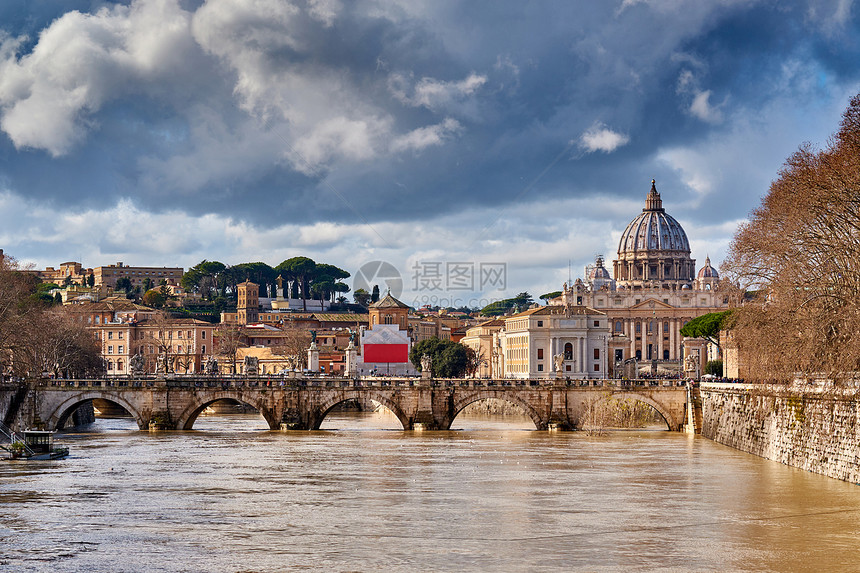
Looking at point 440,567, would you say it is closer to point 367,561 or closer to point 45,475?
point 367,561

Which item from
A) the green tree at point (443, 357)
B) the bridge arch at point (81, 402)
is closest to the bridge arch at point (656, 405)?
the bridge arch at point (81, 402)

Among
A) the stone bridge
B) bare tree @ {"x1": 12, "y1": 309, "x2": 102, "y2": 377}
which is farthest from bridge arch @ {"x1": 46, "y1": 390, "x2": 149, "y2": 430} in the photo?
bare tree @ {"x1": 12, "y1": 309, "x2": 102, "y2": 377}

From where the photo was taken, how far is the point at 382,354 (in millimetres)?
155500

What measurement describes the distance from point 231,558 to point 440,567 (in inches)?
203

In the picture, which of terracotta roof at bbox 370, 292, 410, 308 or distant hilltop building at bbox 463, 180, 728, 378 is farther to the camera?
terracotta roof at bbox 370, 292, 410, 308

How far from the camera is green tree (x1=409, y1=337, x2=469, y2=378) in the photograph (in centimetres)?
14662

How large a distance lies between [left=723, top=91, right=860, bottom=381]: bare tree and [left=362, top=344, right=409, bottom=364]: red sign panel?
105m

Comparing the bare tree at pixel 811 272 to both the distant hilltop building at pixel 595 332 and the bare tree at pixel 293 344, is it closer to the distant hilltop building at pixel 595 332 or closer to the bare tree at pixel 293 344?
the distant hilltop building at pixel 595 332

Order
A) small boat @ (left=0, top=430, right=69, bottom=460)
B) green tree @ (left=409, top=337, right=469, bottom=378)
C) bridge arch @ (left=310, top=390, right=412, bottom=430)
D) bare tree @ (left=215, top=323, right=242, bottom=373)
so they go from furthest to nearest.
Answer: bare tree @ (left=215, top=323, right=242, bottom=373) → green tree @ (left=409, top=337, right=469, bottom=378) → bridge arch @ (left=310, top=390, right=412, bottom=430) → small boat @ (left=0, top=430, right=69, bottom=460)

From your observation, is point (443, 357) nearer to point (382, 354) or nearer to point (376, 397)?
point (382, 354)

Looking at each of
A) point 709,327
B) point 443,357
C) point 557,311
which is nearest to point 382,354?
point 443,357

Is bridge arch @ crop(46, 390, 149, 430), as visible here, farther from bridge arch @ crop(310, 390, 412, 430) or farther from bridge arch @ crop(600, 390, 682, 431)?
bridge arch @ crop(600, 390, 682, 431)

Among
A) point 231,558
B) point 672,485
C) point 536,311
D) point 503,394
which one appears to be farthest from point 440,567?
point 536,311

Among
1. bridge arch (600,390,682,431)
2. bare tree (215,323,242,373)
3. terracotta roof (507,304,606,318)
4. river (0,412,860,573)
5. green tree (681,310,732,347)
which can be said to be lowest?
river (0,412,860,573)
